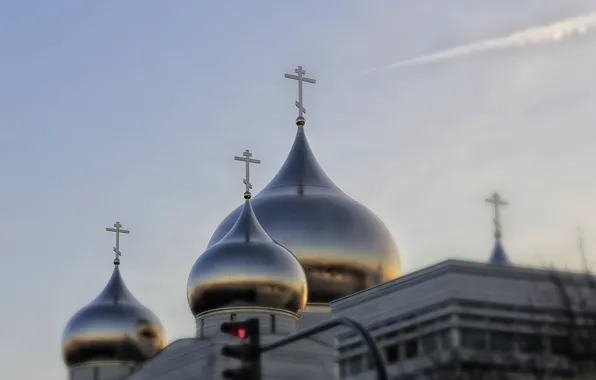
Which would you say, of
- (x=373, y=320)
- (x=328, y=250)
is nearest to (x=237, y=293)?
(x=328, y=250)

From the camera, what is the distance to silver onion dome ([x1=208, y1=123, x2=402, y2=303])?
3853cm

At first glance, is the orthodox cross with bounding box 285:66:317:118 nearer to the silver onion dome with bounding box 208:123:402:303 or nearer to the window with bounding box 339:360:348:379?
the silver onion dome with bounding box 208:123:402:303

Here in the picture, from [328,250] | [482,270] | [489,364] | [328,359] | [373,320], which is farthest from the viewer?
[328,250]

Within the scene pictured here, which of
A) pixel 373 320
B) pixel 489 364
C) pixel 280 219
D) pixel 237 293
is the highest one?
pixel 280 219

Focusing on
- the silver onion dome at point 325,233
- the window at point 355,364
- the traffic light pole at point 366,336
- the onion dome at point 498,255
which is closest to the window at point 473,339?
the window at point 355,364

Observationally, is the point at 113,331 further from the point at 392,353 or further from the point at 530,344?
the point at 530,344

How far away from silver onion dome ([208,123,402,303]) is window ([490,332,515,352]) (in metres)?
13.9

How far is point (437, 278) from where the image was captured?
2522 centimetres

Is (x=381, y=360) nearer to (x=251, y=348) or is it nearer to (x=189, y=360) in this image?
(x=251, y=348)

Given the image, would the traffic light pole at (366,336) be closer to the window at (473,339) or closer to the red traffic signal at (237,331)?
the red traffic signal at (237,331)

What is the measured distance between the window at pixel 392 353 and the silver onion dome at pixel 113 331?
49.8 feet

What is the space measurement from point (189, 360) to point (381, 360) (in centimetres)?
2088

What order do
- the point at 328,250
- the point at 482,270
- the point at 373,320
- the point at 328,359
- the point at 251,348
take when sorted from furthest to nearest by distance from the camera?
1. the point at 328,250
2. the point at 328,359
3. the point at 373,320
4. the point at 482,270
5. the point at 251,348

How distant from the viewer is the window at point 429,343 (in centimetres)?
2495
